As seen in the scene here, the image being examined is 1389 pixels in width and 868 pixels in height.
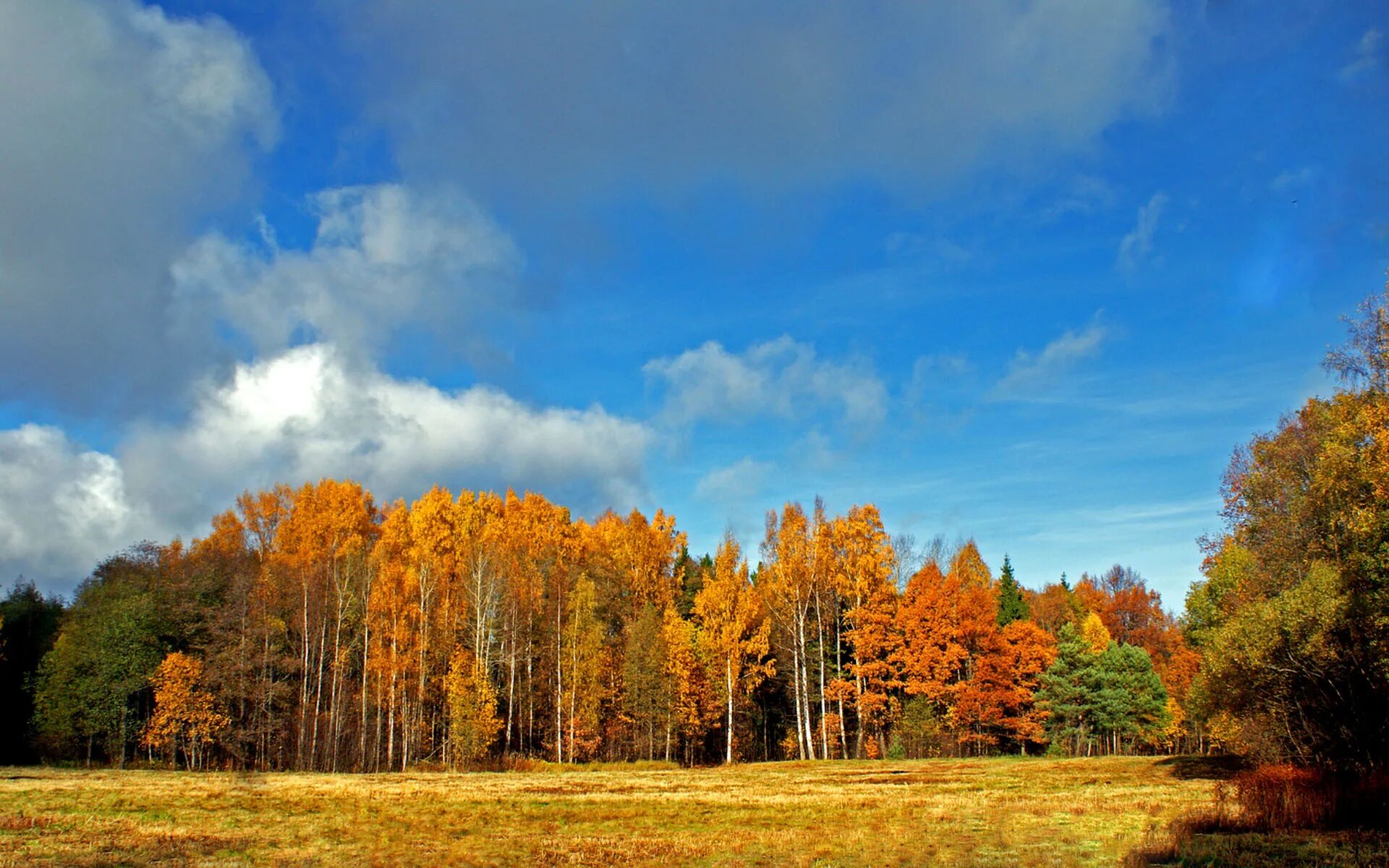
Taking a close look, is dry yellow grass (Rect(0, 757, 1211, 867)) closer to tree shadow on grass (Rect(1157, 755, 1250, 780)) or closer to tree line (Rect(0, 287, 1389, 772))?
tree shadow on grass (Rect(1157, 755, 1250, 780))

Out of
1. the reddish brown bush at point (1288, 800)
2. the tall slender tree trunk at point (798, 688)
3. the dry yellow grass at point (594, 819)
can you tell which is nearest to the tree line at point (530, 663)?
the tall slender tree trunk at point (798, 688)

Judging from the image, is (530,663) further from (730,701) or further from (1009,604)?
(1009,604)

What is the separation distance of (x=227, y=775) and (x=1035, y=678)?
60.0m

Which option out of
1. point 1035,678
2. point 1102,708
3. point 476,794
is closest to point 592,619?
point 476,794

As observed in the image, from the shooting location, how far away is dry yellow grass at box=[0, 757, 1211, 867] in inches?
853

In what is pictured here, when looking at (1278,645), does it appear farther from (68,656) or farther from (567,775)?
(68,656)

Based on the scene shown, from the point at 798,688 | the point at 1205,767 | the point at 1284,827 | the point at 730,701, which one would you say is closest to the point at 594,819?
the point at 1284,827

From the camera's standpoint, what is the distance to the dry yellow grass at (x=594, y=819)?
71.1 feet

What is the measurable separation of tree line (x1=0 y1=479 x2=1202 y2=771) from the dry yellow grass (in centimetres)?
1530

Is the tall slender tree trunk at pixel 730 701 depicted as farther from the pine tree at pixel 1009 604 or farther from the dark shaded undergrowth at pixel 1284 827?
the dark shaded undergrowth at pixel 1284 827

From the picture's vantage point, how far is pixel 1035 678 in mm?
70938

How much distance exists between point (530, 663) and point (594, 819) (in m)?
38.4

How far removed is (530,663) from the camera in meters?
66.9

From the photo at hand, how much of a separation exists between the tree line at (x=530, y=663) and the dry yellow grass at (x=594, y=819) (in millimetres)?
15304
